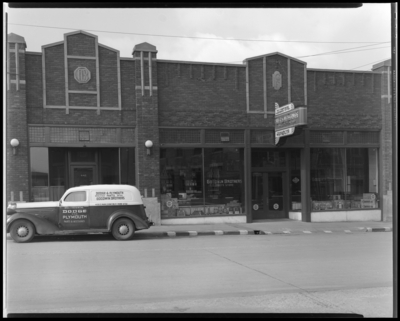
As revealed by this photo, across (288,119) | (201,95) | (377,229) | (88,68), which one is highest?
(88,68)

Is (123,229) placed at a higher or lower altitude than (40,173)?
lower

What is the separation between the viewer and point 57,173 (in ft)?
51.0

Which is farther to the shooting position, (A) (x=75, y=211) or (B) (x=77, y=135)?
(B) (x=77, y=135)

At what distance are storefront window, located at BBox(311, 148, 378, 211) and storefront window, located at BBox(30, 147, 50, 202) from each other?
10.5m

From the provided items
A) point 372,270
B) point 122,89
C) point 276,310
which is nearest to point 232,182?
point 122,89

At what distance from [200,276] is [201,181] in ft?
29.9

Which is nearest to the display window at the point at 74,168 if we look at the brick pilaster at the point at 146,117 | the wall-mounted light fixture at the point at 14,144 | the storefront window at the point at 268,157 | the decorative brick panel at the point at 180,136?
the brick pilaster at the point at 146,117

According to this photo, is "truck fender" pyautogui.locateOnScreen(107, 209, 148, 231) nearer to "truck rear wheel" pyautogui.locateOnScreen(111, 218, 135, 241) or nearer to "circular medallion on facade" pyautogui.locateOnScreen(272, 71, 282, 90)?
"truck rear wheel" pyautogui.locateOnScreen(111, 218, 135, 241)

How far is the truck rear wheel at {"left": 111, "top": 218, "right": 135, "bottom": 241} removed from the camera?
13.1m

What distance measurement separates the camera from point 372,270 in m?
8.45

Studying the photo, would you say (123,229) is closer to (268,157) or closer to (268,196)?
(268,196)

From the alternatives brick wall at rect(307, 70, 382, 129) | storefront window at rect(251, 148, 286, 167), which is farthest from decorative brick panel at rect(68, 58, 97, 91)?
brick wall at rect(307, 70, 382, 129)

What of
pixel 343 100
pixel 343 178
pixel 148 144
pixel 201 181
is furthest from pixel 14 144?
pixel 343 178

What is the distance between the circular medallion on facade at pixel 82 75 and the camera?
15.5 meters
